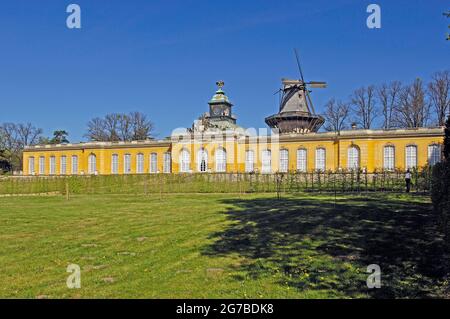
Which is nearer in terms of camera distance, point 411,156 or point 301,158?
point 411,156

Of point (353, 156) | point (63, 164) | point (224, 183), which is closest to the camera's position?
point (224, 183)

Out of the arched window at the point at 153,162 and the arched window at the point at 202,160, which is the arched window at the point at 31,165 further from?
the arched window at the point at 202,160

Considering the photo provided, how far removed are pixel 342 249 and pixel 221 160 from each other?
141ft

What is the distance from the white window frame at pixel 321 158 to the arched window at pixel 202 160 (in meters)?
13.8

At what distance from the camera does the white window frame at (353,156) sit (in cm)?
4428

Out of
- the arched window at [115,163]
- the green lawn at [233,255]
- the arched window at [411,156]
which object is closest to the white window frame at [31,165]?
the arched window at [115,163]

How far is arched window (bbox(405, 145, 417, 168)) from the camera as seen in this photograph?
4234cm

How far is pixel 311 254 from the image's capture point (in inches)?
317

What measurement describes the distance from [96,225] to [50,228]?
1280 millimetres

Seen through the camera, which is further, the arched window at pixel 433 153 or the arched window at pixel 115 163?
the arched window at pixel 115 163

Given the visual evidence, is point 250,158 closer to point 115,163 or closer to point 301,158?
point 301,158

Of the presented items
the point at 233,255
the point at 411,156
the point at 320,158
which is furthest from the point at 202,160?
the point at 233,255

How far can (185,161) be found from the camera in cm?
5306
